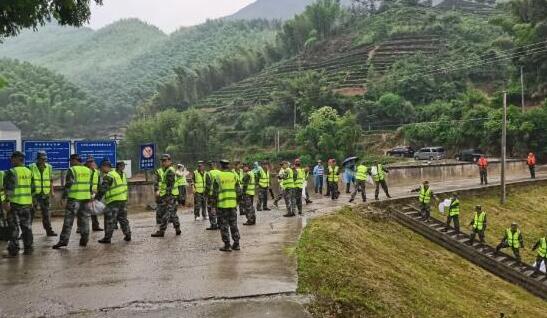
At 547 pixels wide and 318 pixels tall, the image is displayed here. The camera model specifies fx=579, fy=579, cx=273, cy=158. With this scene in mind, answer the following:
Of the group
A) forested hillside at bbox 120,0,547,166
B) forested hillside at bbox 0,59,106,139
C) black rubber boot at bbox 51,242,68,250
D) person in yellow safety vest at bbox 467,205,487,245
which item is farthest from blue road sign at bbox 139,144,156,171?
forested hillside at bbox 0,59,106,139

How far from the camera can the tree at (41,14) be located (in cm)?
806

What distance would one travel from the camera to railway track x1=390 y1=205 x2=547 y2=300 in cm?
1761

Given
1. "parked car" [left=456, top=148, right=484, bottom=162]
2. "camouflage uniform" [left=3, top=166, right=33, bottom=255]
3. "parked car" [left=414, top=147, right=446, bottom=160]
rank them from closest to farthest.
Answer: "camouflage uniform" [left=3, top=166, right=33, bottom=255] < "parked car" [left=456, top=148, right=484, bottom=162] < "parked car" [left=414, top=147, right=446, bottom=160]

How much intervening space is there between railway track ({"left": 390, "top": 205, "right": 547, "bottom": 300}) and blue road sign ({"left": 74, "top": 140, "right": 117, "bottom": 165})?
993cm

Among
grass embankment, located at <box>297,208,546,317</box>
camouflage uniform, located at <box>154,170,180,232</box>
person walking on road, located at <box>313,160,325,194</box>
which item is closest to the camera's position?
grass embankment, located at <box>297,208,546,317</box>

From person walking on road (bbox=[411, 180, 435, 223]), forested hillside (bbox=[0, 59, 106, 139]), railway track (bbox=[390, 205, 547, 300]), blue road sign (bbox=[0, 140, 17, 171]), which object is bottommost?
railway track (bbox=[390, 205, 547, 300])

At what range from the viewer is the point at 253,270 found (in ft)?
30.0

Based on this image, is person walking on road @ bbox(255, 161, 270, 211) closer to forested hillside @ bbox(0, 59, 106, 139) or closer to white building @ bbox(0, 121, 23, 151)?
white building @ bbox(0, 121, 23, 151)

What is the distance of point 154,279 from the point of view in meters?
8.62

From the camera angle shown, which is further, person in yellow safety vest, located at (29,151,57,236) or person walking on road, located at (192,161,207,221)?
person walking on road, located at (192,161,207,221)

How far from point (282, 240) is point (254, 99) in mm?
69047

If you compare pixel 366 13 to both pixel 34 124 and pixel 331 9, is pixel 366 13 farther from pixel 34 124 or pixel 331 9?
pixel 34 124

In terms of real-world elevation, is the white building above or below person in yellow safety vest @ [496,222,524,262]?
above

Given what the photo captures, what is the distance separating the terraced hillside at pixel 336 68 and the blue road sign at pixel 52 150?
55395 mm
